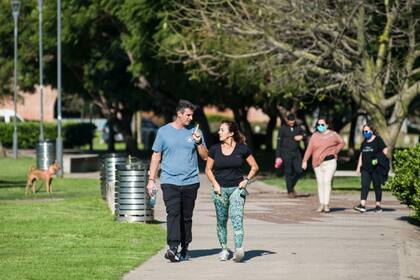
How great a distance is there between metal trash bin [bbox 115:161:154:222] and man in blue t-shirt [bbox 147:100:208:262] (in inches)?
170

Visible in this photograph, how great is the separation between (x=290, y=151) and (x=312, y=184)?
5.66 meters

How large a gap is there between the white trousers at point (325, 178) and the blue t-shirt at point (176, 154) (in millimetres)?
8284

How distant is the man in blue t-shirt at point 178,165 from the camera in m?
14.1

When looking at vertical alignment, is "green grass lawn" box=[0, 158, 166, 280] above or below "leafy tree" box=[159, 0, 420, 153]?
below

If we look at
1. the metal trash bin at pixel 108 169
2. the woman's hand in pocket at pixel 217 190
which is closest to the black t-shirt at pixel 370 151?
the metal trash bin at pixel 108 169

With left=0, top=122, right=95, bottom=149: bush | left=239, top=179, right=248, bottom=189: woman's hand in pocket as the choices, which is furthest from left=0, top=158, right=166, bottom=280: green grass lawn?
left=0, top=122, right=95, bottom=149: bush

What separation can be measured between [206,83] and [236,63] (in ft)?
12.0

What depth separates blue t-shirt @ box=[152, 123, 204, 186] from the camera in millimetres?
14180

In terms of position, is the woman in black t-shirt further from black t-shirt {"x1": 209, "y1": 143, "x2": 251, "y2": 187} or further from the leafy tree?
the leafy tree

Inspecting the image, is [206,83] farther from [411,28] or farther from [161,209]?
[161,209]

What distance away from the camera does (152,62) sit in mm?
39062

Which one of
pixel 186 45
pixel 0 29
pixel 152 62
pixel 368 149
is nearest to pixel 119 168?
pixel 368 149

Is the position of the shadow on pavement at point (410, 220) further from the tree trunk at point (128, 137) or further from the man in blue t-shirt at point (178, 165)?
the tree trunk at point (128, 137)

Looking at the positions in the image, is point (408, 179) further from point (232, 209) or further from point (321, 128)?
point (232, 209)
